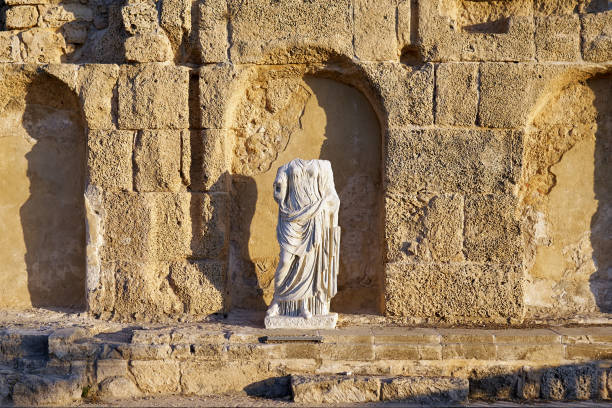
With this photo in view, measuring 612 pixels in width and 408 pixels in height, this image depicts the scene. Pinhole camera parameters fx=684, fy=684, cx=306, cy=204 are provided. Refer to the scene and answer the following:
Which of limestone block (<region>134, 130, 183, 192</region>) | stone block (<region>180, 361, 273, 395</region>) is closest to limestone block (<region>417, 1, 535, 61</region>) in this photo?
limestone block (<region>134, 130, 183, 192</region>)

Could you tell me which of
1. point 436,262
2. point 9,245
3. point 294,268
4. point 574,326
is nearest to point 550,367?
point 574,326

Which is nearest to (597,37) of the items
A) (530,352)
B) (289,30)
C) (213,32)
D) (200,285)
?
(289,30)

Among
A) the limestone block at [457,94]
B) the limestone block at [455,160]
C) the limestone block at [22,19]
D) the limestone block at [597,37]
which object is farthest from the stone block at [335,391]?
the limestone block at [22,19]

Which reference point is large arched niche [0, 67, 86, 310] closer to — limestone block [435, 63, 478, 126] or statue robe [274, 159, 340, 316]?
statue robe [274, 159, 340, 316]

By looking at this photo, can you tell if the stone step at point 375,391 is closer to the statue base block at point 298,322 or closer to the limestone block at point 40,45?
the statue base block at point 298,322

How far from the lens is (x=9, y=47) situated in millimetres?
6758

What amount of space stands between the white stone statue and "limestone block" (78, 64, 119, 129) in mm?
1832

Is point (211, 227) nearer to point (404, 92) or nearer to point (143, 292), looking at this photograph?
point (143, 292)

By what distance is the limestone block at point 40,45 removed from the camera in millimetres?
6750

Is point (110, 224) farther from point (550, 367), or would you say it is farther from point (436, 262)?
point (550, 367)

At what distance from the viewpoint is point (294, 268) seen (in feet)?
19.5

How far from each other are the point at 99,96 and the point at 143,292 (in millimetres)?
1884

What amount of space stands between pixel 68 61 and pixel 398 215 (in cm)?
361

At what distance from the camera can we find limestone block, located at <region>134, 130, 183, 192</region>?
6348 mm
